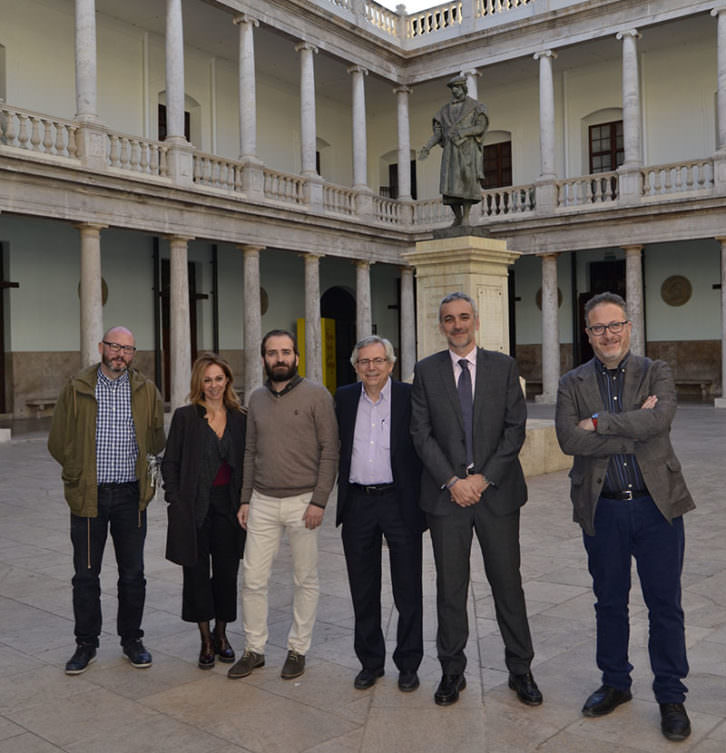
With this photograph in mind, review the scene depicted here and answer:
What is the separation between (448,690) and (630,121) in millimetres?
20538

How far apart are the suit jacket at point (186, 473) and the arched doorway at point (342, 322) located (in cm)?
2340

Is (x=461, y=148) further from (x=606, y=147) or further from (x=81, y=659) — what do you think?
(x=606, y=147)

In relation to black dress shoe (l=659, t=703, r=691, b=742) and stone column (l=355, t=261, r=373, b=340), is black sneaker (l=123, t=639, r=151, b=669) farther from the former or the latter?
stone column (l=355, t=261, r=373, b=340)

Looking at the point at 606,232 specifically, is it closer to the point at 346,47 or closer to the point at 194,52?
the point at 346,47

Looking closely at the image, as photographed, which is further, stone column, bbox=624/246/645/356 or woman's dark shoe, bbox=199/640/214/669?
stone column, bbox=624/246/645/356

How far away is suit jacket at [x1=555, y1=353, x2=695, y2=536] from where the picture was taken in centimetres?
367

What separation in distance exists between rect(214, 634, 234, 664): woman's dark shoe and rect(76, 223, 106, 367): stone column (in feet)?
40.5

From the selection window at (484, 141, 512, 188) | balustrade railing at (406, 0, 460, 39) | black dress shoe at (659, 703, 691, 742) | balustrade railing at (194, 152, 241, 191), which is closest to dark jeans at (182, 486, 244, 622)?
black dress shoe at (659, 703, 691, 742)

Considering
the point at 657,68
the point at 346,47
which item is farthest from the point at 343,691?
the point at 657,68

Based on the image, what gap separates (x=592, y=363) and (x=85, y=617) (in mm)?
2895

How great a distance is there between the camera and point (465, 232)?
34.8ft

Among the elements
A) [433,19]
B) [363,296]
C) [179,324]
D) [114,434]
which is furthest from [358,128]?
[114,434]

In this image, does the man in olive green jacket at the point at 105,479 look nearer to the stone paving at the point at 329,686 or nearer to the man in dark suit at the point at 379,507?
the stone paving at the point at 329,686

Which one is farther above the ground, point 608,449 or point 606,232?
point 606,232
